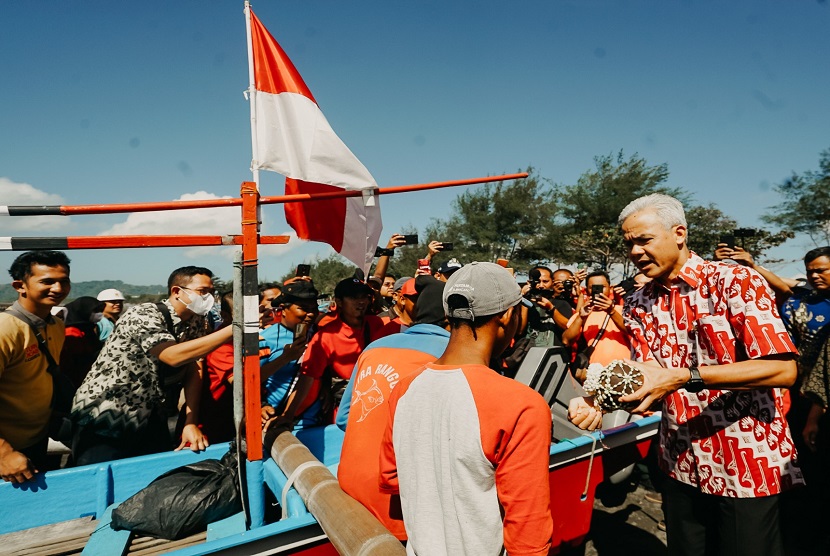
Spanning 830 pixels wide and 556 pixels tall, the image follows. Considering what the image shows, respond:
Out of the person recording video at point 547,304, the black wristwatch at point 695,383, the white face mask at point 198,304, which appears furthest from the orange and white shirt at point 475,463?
the person recording video at point 547,304

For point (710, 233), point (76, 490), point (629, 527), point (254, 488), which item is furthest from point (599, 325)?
point (710, 233)

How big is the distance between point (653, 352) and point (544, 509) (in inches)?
49.9

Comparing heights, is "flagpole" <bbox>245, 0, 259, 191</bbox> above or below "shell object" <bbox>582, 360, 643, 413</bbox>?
above

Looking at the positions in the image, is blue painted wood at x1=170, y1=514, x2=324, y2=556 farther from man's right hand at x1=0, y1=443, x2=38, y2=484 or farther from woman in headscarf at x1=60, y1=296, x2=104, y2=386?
woman in headscarf at x1=60, y1=296, x2=104, y2=386

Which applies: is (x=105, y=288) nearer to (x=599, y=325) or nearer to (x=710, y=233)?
(x=599, y=325)

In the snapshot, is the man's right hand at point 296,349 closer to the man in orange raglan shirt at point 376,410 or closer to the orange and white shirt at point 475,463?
the man in orange raglan shirt at point 376,410

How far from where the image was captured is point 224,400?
12.3ft

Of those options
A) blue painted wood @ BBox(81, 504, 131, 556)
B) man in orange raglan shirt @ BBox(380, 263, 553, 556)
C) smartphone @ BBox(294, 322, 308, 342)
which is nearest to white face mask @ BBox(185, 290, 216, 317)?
smartphone @ BBox(294, 322, 308, 342)

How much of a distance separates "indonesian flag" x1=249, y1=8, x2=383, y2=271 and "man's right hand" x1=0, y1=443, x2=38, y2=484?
80.6 inches

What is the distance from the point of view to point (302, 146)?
3055mm

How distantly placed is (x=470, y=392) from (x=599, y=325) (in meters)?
3.51

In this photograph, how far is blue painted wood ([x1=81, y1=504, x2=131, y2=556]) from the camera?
218 cm

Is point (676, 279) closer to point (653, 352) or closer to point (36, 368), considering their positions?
point (653, 352)

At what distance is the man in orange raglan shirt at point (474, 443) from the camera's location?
50.4 inches
